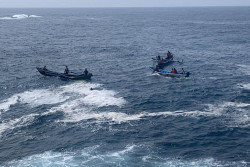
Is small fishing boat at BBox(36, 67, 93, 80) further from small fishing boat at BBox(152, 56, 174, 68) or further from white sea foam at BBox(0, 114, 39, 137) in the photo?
small fishing boat at BBox(152, 56, 174, 68)

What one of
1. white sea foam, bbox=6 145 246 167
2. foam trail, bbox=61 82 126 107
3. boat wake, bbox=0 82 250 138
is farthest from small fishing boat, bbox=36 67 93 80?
white sea foam, bbox=6 145 246 167

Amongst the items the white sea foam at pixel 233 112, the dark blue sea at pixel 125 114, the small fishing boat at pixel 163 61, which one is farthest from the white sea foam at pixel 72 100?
the small fishing boat at pixel 163 61

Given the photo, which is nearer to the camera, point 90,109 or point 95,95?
point 90,109

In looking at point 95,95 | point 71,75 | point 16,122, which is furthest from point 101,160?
point 71,75

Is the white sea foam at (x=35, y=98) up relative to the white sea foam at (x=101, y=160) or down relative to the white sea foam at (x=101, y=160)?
up

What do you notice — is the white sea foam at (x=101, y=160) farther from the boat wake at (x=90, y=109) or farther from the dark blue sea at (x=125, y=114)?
the boat wake at (x=90, y=109)

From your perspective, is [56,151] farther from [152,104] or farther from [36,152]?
[152,104]

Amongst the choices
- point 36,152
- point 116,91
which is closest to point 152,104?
point 116,91

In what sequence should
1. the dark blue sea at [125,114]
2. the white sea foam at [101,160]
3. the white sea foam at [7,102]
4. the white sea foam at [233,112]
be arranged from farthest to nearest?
the white sea foam at [7,102] < the white sea foam at [233,112] < the dark blue sea at [125,114] < the white sea foam at [101,160]

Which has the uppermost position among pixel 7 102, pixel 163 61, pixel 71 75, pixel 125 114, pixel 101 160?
pixel 163 61

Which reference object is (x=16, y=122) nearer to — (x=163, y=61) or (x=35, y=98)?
(x=35, y=98)

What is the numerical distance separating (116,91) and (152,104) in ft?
30.8

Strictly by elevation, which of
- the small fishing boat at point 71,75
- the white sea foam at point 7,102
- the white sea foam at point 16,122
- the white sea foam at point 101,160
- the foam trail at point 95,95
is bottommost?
the white sea foam at point 101,160

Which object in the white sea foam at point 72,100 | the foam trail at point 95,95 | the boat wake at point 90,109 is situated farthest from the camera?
the foam trail at point 95,95
